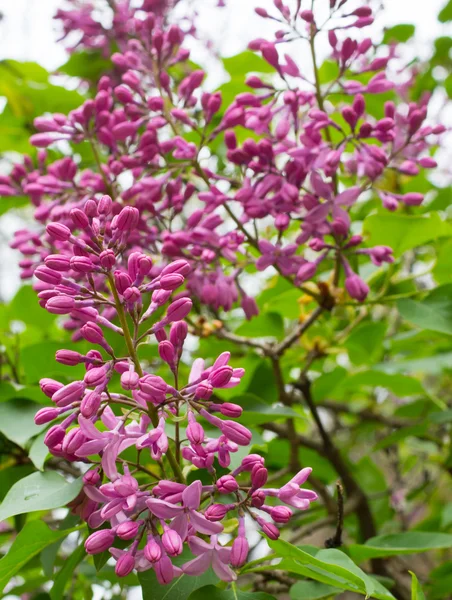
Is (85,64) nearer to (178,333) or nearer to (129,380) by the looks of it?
(178,333)

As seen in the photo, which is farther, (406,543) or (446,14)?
(446,14)

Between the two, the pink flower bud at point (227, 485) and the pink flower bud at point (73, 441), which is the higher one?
the pink flower bud at point (73, 441)

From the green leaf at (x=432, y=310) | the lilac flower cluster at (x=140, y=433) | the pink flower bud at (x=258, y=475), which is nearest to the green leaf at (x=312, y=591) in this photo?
the lilac flower cluster at (x=140, y=433)

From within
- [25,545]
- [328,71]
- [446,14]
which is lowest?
[25,545]

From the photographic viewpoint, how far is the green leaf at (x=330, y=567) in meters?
0.70

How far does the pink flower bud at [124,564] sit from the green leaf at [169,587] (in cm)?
7

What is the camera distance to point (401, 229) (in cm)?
130

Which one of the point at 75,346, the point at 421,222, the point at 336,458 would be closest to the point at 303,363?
the point at 336,458

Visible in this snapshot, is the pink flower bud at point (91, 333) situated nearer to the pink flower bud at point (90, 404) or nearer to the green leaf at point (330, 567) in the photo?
the pink flower bud at point (90, 404)

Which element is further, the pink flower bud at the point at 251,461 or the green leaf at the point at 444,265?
the green leaf at the point at 444,265

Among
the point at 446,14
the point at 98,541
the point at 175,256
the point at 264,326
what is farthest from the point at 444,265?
the point at 446,14

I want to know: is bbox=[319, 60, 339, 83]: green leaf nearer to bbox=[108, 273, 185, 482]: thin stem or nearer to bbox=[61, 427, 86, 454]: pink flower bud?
bbox=[108, 273, 185, 482]: thin stem

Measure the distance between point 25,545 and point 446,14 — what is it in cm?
208

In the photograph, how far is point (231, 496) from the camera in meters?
0.89
